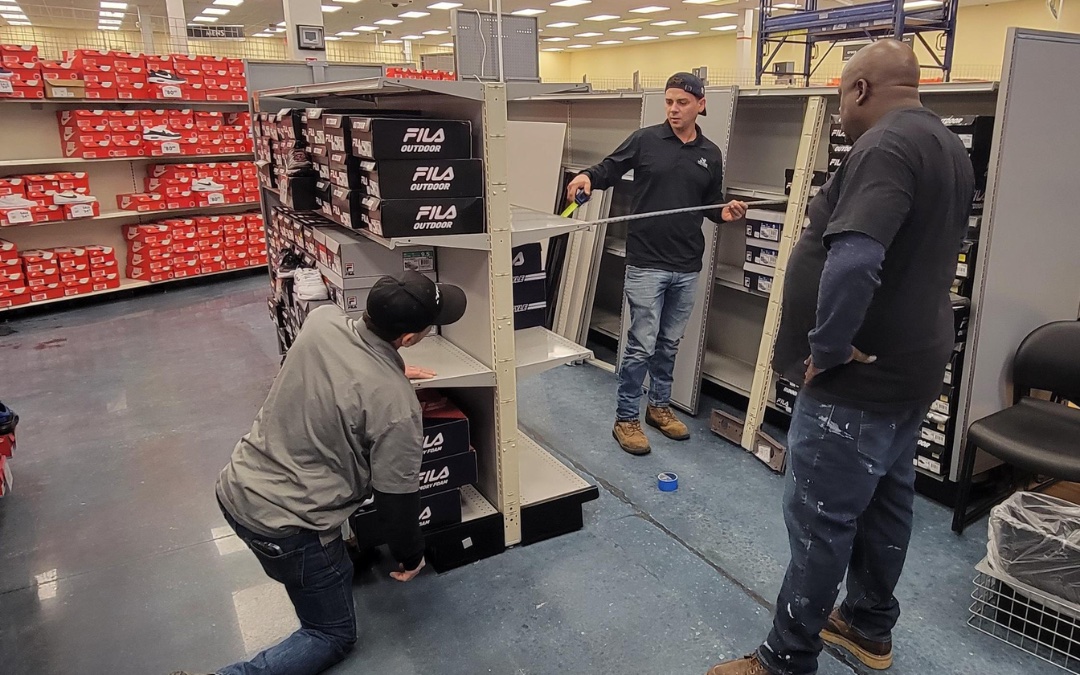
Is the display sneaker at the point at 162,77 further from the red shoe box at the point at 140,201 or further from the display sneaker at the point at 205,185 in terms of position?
the red shoe box at the point at 140,201

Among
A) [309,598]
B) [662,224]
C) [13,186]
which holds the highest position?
[13,186]

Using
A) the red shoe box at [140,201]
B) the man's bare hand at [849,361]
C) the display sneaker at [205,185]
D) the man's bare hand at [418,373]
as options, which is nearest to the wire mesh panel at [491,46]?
the man's bare hand at [418,373]

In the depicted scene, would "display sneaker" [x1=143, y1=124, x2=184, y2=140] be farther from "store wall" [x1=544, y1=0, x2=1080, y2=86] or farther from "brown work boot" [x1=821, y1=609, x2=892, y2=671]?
"brown work boot" [x1=821, y1=609, x2=892, y2=671]

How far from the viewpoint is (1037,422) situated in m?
2.79

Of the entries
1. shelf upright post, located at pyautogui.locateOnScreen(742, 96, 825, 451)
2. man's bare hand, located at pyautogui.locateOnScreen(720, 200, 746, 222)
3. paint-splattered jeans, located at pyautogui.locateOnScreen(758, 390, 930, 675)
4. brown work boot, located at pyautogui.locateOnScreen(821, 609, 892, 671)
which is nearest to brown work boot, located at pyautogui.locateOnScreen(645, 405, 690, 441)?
shelf upright post, located at pyautogui.locateOnScreen(742, 96, 825, 451)

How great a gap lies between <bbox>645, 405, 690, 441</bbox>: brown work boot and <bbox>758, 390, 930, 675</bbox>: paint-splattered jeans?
169 cm

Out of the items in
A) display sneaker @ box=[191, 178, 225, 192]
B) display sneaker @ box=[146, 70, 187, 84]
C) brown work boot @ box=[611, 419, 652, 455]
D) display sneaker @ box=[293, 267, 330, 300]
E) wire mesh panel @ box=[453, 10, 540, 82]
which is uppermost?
display sneaker @ box=[146, 70, 187, 84]

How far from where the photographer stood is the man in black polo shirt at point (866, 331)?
65.3 inches

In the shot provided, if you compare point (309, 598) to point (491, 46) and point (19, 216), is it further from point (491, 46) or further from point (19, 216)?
point (19, 216)

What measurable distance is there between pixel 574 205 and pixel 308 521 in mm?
1864

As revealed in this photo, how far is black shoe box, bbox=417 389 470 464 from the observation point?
262cm

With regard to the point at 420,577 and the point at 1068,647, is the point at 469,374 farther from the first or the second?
the point at 1068,647

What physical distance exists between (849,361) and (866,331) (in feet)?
0.28

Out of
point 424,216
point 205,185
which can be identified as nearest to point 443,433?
point 424,216
